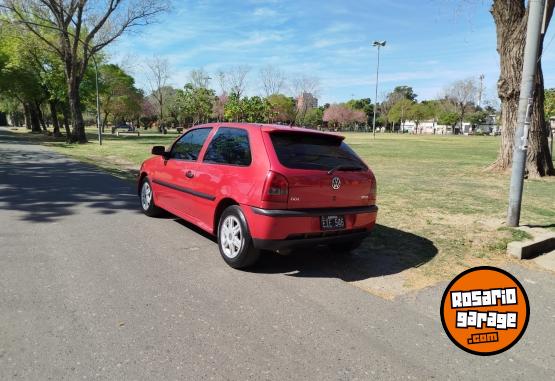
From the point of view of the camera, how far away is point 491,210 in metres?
7.56

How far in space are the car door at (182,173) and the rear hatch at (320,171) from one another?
1.46 m

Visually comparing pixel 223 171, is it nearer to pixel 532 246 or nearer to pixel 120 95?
pixel 532 246

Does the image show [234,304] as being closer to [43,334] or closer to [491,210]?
[43,334]

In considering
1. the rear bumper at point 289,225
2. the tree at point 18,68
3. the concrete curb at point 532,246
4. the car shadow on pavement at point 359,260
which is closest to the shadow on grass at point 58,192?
the car shadow on pavement at point 359,260

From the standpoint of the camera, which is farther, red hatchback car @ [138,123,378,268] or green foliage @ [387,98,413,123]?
green foliage @ [387,98,413,123]

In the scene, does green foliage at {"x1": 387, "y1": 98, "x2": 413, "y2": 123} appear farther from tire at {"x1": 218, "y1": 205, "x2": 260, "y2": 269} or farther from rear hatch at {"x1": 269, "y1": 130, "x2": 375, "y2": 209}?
tire at {"x1": 218, "y1": 205, "x2": 260, "y2": 269}

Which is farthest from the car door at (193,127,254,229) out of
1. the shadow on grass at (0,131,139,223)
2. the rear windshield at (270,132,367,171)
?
the shadow on grass at (0,131,139,223)

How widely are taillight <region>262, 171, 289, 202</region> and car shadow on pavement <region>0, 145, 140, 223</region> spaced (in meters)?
3.80

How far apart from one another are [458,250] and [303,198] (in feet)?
8.30

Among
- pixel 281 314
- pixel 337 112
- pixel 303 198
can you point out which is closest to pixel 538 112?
pixel 303 198

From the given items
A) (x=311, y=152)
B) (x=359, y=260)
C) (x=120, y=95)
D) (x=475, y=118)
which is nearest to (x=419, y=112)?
(x=475, y=118)

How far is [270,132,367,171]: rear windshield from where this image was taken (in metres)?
4.20

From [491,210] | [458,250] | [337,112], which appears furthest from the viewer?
[337,112]

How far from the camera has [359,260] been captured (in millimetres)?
4855
